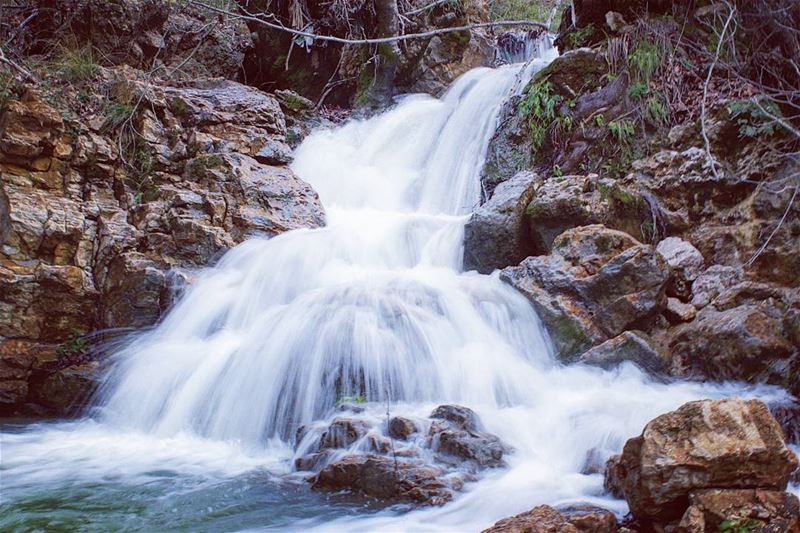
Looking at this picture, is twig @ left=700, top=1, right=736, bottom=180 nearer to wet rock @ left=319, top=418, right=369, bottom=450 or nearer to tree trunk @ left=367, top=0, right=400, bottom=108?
wet rock @ left=319, top=418, right=369, bottom=450

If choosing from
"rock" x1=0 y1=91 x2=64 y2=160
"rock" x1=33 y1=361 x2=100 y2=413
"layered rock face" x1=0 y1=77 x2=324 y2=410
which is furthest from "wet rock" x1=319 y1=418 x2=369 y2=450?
"rock" x1=0 y1=91 x2=64 y2=160

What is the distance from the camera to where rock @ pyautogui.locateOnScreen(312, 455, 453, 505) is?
3223 millimetres

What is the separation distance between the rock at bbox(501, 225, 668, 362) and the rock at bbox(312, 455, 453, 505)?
2.15 meters

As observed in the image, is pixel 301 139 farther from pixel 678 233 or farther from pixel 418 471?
pixel 418 471

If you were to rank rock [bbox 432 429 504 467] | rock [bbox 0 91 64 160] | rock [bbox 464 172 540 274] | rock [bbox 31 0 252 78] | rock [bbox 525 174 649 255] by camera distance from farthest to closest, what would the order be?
rock [bbox 31 0 252 78], rock [bbox 0 91 64 160], rock [bbox 464 172 540 274], rock [bbox 525 174 649 255], rock [bbox 432 429 504 467]

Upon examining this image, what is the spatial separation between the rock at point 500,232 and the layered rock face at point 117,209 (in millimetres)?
2217

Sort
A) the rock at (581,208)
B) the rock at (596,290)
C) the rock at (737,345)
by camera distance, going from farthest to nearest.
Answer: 1. the rock at (581,208)
2. the rock at (596,290)
3. the rock at (737,345)

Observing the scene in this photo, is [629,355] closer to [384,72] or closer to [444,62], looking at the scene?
[384,72]

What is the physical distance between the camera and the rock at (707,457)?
253 centimetres

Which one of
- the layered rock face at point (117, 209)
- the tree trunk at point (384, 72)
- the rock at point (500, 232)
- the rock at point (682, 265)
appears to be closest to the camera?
the rock at point (682, 265)

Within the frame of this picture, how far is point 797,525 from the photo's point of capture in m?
2.34

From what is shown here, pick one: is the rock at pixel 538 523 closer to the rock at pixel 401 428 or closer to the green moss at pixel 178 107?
the rock at pixel 401 428

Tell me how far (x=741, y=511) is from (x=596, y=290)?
113 inches

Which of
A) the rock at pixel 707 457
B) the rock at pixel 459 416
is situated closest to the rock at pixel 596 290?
the rock at pixel 459 416
